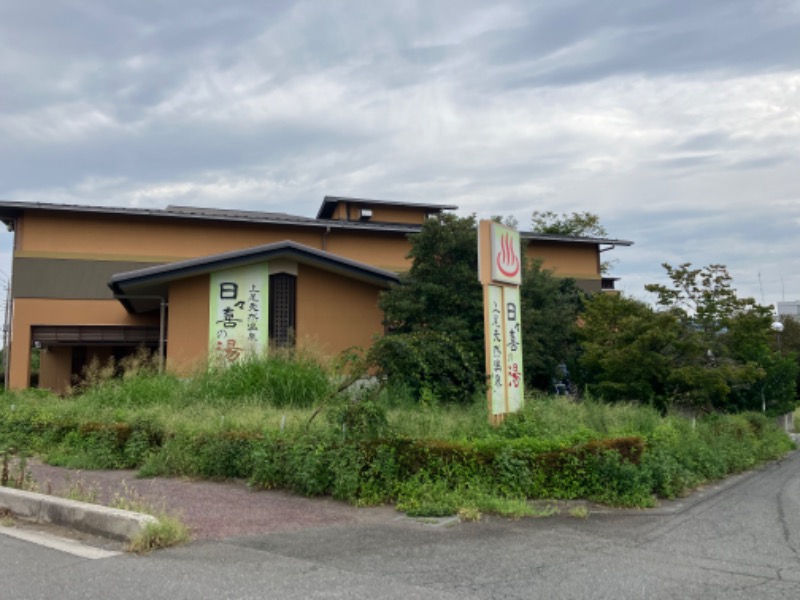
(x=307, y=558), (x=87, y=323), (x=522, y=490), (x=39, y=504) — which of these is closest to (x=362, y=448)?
(x=522, y=490)

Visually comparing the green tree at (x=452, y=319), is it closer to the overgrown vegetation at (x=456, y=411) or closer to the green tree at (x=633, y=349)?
the overgrown vegetation at (x=456, y=411)

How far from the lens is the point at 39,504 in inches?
289

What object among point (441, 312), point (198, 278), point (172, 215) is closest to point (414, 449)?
point (441, 312)

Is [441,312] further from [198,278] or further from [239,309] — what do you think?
[198,278]

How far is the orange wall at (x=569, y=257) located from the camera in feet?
101

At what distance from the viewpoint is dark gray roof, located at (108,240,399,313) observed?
16.5m

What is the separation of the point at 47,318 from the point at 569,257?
865 inches

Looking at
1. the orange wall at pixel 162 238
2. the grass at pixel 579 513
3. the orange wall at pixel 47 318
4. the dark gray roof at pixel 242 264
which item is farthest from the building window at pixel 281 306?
the grass at pixel 579 513

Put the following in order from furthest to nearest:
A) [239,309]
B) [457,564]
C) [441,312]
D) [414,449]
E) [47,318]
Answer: [47,318] → [239,309] → [441,312] → [414,449] → [457,564]

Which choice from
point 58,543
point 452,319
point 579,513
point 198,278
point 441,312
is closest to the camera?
point 58,543

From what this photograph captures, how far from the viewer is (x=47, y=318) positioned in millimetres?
23828

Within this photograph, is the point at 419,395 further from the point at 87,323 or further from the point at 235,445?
the point at 87,323

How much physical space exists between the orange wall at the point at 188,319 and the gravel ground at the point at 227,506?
745cm

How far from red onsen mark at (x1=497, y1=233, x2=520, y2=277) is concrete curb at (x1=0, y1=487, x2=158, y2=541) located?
6035 mm
